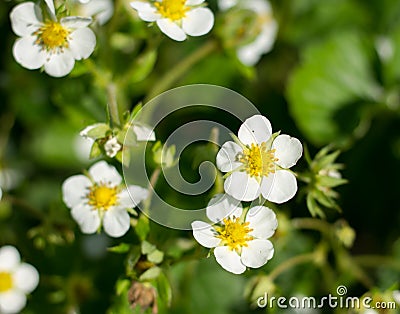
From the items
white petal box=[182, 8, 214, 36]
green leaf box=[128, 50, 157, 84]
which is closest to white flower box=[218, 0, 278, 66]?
green leaf box=[128, 50, 157, 84]

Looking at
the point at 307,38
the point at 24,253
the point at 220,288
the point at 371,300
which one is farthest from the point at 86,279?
the point at 307,38

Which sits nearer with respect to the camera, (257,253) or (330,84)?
(257,253)

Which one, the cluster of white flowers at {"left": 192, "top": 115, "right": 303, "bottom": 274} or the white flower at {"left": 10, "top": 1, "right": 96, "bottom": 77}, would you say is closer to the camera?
the cluster of white flowers at {"left": 192, "top": 115, "right": 303, "bottom": 274}

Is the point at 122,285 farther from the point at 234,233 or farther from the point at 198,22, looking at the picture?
the point at 198,22

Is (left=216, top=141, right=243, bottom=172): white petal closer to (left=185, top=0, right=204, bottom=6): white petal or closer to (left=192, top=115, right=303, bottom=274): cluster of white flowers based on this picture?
(left=192, top=115, right=303, bottom=274): cluster of white flowers

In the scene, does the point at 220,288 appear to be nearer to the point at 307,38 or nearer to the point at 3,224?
the point at 3,224

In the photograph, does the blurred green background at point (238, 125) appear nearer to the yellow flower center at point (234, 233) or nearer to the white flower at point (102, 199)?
the white flower at point (102, 199)

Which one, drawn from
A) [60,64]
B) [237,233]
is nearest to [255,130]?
[237,233]
